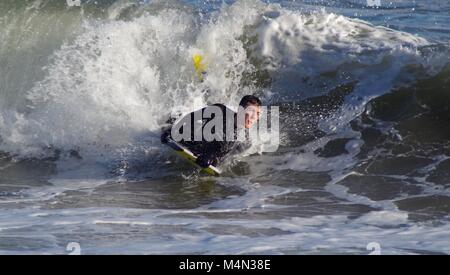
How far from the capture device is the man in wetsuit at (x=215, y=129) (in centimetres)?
855

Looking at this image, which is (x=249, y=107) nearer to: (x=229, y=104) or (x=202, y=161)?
(x=202, y=161)

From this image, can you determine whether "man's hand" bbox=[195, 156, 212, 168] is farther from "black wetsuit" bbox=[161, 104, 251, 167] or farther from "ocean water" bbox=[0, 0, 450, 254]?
"ocean water" bbox=[0, 0, 450, 254]

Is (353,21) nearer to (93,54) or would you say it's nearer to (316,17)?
(316,17)

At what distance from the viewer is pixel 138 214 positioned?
24.0ft

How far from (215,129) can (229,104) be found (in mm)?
2425

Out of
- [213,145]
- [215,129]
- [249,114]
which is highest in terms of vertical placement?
[249,114]

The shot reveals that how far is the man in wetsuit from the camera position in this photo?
28.1 ft

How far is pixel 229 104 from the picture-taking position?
1104 cm

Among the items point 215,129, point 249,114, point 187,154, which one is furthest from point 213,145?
point 249,114

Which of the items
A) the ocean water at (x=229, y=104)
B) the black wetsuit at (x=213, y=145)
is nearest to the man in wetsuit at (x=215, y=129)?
the black wetsuit at (x=213, y=145)

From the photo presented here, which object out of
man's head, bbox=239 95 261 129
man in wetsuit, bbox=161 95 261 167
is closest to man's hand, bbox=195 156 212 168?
man in wetsuit, bbox=161 95 261 167
